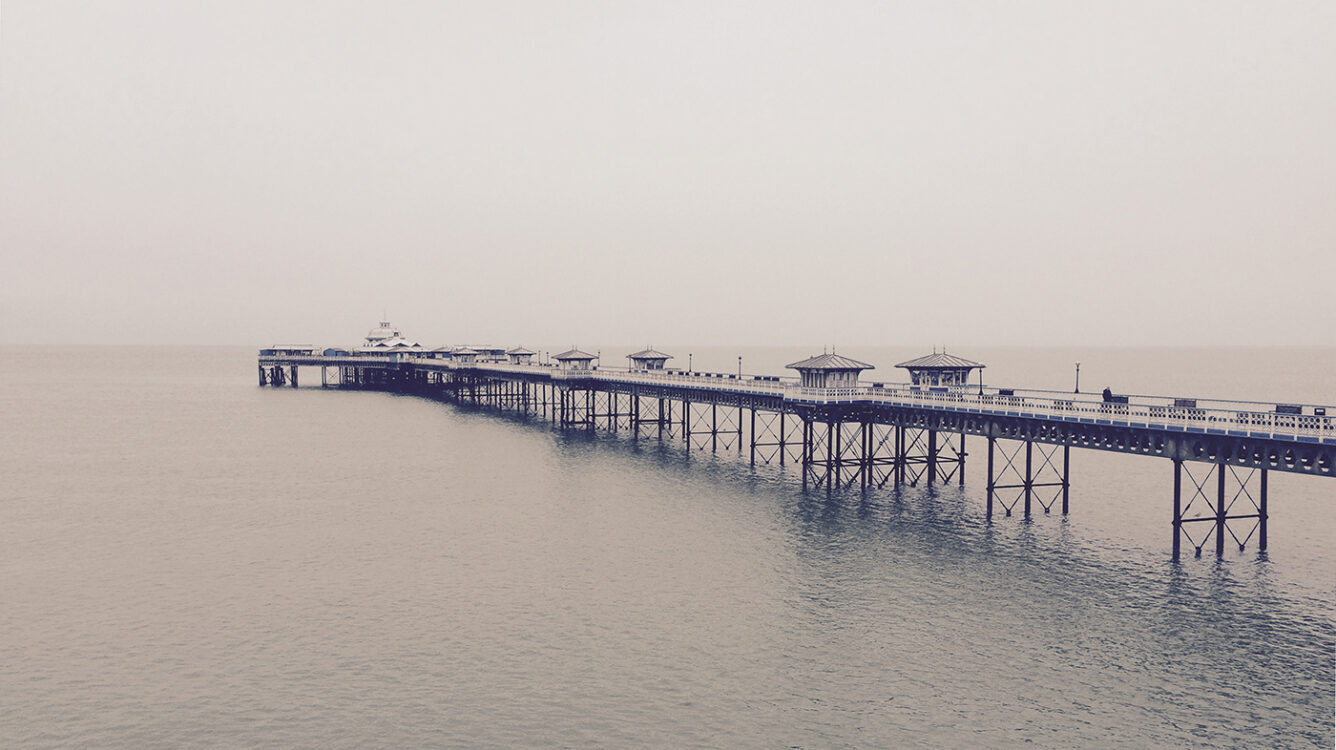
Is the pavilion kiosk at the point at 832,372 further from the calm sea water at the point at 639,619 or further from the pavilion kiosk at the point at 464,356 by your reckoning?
the pavilion kiosk at the point at 464,356

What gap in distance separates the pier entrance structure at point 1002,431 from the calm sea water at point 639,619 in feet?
9.12

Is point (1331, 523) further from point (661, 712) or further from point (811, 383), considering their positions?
point (661, 712)

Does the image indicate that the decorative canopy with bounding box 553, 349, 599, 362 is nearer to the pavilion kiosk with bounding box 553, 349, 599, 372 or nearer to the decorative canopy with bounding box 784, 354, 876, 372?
the pavilion kiosk with bounding box 553, 349, 599, 372

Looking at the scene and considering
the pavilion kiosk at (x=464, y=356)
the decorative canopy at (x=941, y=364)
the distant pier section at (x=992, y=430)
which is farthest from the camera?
the pavilion kiosk at (x=464, y=356)

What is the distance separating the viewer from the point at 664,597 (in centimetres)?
3450

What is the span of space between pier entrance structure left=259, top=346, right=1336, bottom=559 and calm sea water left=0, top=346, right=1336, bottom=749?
278 centimetres

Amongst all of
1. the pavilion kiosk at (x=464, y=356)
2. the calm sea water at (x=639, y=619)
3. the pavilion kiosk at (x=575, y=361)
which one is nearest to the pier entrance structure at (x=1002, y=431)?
the pavilion kiosk at (x=575, y=361)

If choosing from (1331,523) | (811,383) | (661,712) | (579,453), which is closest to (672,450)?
(579,453)

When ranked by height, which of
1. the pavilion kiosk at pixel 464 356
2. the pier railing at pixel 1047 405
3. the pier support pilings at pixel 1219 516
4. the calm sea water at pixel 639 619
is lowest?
the calm sea water at pixel 639 619

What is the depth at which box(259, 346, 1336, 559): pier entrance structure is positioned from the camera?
3703cm

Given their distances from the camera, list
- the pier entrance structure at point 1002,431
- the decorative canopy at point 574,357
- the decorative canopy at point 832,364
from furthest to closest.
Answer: the decorative canopy at point 574,357 → the decorative canopy at point 832,364 → the pier entrance structure at point 1002,431

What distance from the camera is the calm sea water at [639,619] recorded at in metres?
24.0

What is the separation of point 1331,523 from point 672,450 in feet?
156

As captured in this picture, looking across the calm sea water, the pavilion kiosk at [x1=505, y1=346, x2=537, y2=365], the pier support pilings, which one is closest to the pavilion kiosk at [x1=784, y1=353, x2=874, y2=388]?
the calm sea water
